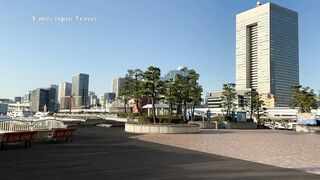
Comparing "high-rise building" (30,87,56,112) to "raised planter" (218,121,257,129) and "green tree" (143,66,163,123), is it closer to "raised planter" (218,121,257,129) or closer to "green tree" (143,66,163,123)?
"raised planter" (218,121,257,129)

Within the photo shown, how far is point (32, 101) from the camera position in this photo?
522 feet

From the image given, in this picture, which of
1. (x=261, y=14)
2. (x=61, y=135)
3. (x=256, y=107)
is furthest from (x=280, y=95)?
(x=61, y=135)

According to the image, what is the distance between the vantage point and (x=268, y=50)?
141 m

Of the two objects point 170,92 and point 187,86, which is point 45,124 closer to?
point 170,92

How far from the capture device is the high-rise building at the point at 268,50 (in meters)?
143

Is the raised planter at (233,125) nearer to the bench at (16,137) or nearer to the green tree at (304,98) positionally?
the green tree at (304,98)

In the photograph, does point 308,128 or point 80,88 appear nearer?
point 308,128

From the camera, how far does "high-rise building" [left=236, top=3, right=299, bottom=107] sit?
143000mm

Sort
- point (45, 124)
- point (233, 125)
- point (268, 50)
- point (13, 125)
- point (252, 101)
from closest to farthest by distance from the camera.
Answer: point (13, 125) → point (45, 124) → point (233, 125) → point (252, 101) → point (268, 50)

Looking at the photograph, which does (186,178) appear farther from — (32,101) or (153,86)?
(32,101)

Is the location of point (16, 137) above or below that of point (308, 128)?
above

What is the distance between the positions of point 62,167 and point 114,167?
4.84 feet

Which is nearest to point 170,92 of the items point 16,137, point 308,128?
point 308,128

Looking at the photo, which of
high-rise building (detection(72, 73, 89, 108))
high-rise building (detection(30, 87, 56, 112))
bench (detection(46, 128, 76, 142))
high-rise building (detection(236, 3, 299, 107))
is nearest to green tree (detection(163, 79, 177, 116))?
bench (detection(46, 128, 76, 142))
